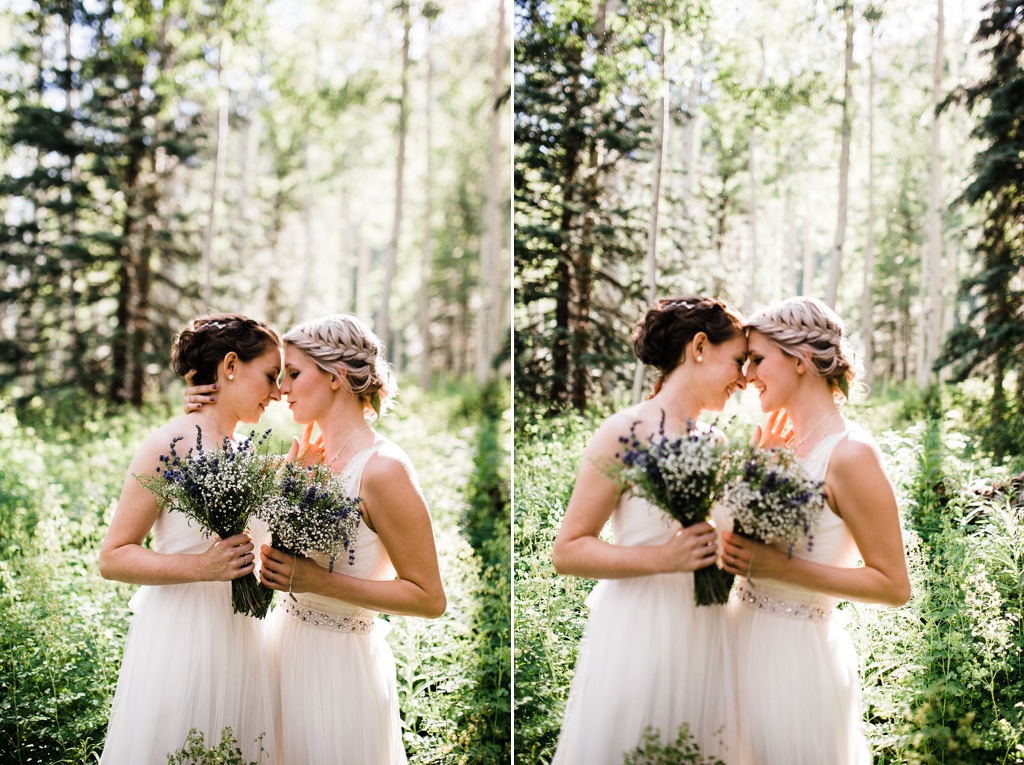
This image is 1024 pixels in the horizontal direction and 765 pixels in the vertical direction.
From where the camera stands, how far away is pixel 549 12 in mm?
3674

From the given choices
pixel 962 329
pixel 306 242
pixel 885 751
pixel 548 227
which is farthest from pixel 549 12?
pixel 306 242

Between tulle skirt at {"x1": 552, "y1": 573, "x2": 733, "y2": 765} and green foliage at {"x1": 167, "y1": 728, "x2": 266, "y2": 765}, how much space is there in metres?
1.10

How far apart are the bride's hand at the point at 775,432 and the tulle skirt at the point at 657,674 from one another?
0.54 meters

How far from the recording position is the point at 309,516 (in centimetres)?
233

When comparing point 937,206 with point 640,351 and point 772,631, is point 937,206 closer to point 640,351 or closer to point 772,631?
point 640,351

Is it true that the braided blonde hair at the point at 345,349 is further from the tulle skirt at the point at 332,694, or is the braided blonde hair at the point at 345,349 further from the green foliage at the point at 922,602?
the green foliage at the point at 922,602

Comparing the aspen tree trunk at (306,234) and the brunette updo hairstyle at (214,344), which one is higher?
the aspen tree trunk at (306,234)

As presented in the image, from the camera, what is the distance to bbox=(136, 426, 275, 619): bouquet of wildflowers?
2.34m

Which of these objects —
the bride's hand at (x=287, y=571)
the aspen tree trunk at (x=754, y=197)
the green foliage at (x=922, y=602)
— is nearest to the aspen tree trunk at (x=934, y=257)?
the green foliage at (x=922, y=602)

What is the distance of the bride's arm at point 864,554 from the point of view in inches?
91.6

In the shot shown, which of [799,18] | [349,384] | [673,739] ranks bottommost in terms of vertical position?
[673,739]

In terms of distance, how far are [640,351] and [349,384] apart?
1.00 metres

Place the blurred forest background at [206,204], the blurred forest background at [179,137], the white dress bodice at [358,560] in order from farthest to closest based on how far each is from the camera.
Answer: the blurred forest background at [179,137] < the blurred forest background at [206,204] < the white dress bodice at [358,560]

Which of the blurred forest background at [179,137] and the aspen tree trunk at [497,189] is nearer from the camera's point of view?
the blurred forest background at [179,137]
